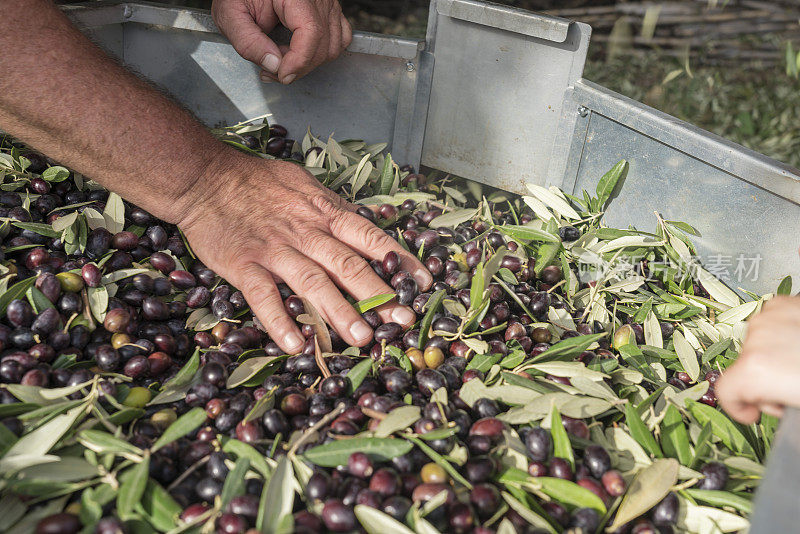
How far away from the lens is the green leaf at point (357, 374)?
1.19 m

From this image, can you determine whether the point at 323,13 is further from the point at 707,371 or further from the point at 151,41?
the point at 707,371

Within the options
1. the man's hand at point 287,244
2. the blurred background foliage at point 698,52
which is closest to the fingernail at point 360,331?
the man's hand at point 287,244

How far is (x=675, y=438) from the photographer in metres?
1.12

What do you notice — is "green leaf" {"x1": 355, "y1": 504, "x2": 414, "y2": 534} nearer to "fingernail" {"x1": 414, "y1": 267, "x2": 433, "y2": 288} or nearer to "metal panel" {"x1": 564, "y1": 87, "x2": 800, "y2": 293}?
"fingernail" {"x1": 414, "y1": 267, "x2": 433, "y2": 288}

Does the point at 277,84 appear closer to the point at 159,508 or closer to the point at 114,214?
the point at 114,214

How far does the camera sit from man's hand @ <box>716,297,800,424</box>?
77 centimetres

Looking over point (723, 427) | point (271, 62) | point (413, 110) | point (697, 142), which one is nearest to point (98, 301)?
point (271, 62)

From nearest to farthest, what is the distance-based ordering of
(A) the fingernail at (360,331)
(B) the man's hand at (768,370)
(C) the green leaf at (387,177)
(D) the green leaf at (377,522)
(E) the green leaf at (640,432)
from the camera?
1. (B) the man's hand at (768,370)
2. (D) the green leaf at (377,522)
3. (E) the green leaf at (640,432)
4. (A) the fingernail at (360,331)
5. (C) the green leaf at (387,177)

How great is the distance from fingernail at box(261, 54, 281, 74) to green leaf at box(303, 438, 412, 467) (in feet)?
4.01

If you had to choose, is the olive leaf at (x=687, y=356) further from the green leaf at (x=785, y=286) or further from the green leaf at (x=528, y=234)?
the green leaf at (x=528, y=234)

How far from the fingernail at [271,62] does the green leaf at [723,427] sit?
1.40m

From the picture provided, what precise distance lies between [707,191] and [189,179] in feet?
4.19

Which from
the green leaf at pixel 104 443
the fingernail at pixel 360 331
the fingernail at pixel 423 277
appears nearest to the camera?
the green leaf at pixel 104 443

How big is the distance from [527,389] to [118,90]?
3.78ft
